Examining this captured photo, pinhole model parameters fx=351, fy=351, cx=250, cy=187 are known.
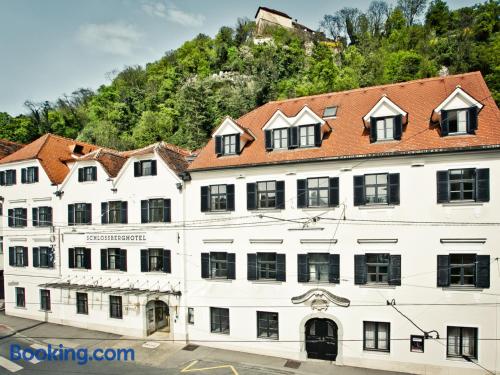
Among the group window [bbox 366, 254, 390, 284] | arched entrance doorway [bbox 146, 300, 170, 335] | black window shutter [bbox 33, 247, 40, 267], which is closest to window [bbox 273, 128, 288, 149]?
window [bbox 366, 254, 390, 284]

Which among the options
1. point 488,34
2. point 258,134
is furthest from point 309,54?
point 258,134

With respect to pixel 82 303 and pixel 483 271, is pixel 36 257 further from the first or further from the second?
pixel 483 271

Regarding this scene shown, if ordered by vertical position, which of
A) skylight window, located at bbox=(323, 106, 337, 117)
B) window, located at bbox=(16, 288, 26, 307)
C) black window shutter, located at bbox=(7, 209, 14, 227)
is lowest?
window, located at bbox=(16, 288, 26, 307)

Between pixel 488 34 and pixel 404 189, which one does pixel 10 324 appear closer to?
pixel 404 189

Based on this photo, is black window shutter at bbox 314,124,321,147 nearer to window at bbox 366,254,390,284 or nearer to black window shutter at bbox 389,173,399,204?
black window shutter at bbox 389,173,399,204

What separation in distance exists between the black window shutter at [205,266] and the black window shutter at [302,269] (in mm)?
5763

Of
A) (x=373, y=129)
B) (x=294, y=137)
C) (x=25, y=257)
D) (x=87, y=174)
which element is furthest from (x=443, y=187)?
(x=25, y=257)

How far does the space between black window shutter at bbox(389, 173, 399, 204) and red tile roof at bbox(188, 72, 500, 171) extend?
1.24 m

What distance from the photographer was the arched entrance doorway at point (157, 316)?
24.0 meters

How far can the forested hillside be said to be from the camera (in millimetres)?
51469

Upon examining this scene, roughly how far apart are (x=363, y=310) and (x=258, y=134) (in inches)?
477

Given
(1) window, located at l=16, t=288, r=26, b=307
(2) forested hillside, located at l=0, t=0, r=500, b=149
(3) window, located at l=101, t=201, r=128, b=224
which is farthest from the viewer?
(2) forested hillside, located at l=0, t=0, r=500, b=149

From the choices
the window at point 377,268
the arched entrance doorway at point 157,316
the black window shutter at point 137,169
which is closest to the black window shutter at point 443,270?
the window at point 377,268

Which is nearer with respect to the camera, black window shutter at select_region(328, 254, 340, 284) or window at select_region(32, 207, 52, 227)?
black window shutter at select_region(328, 254, 340, 284)
